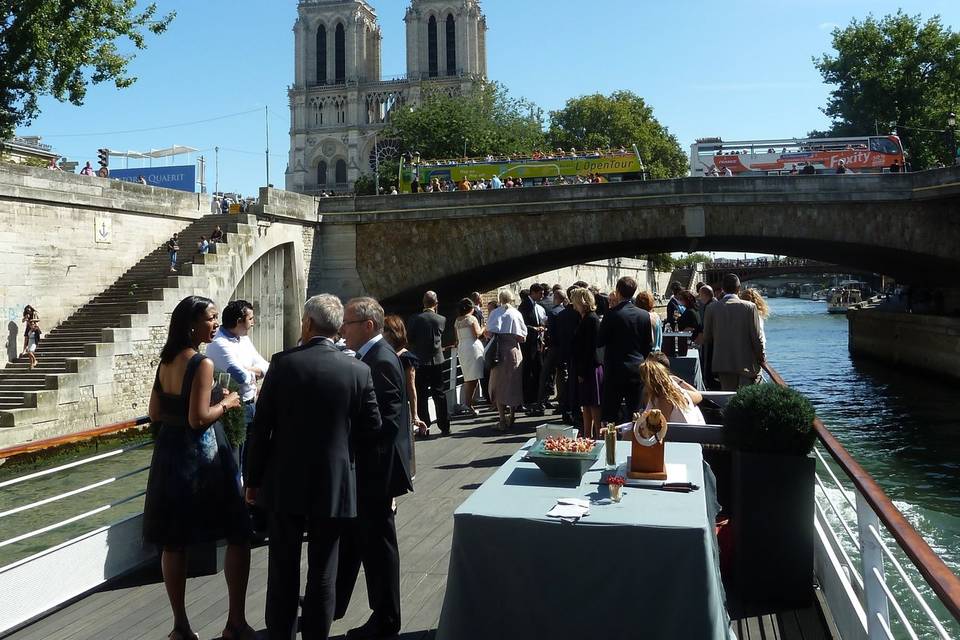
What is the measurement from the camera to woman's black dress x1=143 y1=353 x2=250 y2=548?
433 cm

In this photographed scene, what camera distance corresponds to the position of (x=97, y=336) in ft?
62.5

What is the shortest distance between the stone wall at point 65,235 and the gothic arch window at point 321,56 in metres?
79.4

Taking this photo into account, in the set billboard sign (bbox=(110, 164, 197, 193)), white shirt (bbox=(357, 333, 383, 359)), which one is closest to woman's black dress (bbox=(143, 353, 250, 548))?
white shirt (bbox=(357, 333, 383, 359))

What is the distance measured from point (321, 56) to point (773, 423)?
9941 centimetres

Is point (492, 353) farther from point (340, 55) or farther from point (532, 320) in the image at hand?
point (340, 55)

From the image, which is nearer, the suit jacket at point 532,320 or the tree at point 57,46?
the suit jacket at point 532,320

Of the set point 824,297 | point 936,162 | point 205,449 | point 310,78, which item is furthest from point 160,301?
point 824,297

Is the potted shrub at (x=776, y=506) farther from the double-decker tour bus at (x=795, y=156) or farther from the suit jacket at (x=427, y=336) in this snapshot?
the double-decker tour bus at (x=795, y=156)

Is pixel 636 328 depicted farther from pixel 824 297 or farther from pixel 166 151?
pixel 824 297

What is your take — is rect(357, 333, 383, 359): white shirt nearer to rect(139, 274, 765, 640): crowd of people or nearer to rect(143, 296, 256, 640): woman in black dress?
rect(139, 274, 765, 640): crowd of people

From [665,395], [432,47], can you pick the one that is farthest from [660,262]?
[665,395]

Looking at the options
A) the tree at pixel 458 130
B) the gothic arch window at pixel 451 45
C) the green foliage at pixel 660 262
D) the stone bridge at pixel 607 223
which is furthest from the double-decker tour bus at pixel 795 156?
the gothic arch window at pixel 451 45

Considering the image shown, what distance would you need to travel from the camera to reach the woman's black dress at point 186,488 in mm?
4328

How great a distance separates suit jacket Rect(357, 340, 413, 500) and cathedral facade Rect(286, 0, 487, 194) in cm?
8778
